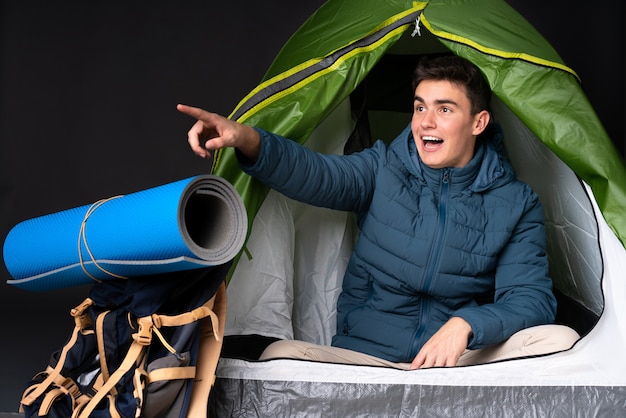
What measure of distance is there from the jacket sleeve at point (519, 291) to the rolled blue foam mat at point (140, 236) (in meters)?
0.56

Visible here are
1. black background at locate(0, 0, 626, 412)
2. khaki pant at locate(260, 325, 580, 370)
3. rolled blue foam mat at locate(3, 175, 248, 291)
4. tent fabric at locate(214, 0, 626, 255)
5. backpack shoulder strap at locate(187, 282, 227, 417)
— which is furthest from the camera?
black background at locate(0, 0, 626, 412)

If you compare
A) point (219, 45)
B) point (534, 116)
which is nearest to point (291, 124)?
point (534, 116)

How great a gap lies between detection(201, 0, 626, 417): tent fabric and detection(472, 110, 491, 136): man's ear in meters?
0.11

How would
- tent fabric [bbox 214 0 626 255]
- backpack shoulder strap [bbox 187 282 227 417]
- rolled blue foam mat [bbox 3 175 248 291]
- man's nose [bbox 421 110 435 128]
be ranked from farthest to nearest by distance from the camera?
man's nose [bbox 421 110 435 128]
tent fabric [bbox 214 0 626 255]
backpack shoulder strap [bbox 187 282 227 417]
rolled blue foam mat [bbox 3 175 248 291]

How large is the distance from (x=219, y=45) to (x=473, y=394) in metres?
2.47

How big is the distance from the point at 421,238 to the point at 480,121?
332 mm

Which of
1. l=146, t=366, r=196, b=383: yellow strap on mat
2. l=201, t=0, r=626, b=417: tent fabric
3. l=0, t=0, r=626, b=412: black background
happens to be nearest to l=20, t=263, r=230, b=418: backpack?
l=146, t=366, r=196, b=383: yellow strap on mat

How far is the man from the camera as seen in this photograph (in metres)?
2.25

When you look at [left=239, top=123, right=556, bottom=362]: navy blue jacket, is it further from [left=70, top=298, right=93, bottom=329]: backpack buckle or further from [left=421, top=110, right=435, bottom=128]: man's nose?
[left=70, top=298, right=93, bottom=329]: backpack buckle

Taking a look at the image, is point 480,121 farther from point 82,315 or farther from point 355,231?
point 82,315

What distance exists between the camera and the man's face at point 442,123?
2318 millimetres

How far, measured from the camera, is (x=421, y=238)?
2.29 meters

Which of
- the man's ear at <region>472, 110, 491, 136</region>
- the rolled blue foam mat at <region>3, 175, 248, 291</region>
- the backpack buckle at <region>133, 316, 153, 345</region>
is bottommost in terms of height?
the backpack buckle at <region>133, 316, 153, 345</region>

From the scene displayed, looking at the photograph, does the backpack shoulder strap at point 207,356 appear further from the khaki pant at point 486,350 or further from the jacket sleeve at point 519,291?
the jacket sleeve at point 519,291
